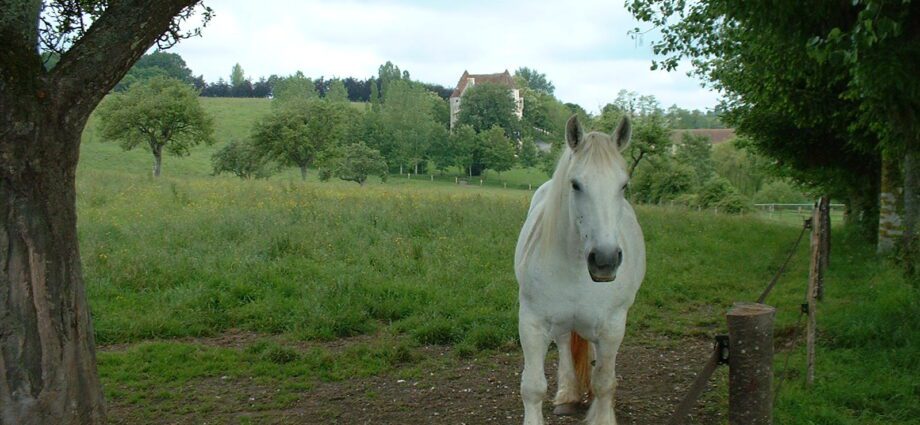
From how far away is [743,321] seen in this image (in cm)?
309

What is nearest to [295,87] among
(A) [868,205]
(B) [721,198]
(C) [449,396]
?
(B) [721,198]

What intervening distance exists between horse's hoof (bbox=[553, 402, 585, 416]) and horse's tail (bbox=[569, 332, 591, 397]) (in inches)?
4.6

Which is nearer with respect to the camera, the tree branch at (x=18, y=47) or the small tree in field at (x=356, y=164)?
the tree branch at (x=18, y=47)

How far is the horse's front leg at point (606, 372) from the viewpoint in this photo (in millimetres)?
4133

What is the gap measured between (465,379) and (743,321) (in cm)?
340

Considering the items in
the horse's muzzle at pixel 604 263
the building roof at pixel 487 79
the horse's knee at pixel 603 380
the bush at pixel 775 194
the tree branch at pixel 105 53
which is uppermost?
the building roof at pixel 487 79

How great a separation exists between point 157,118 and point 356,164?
534 inches

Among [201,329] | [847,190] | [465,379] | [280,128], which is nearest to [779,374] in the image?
[465,379]

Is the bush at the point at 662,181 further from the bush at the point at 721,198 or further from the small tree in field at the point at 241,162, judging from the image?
the small tree in field at the point at 241,162

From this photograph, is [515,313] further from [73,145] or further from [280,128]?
[280,128]

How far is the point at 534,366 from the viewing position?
13.0 ft

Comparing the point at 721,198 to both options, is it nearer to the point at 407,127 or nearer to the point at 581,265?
the point at 581,265

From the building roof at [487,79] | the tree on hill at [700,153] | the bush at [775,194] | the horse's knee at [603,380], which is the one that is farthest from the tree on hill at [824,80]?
the building roof at [487,79]

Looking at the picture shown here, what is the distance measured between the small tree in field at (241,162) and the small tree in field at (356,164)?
5162mm
